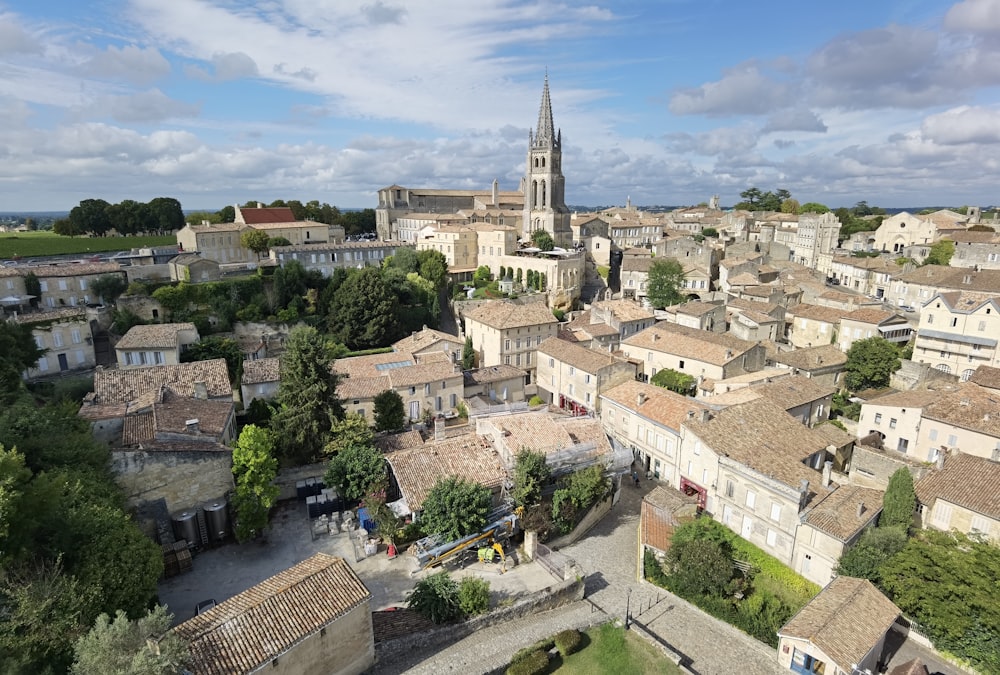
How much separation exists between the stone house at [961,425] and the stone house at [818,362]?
8231mm

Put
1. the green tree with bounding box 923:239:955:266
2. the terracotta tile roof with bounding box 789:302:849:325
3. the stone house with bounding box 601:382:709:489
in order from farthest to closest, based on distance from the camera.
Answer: the green tree with bounding box 923:239:955:266 < the terracotta tile roof with bounding box 789:302:849:325 < the stone house with bounding box 601:382:709:489

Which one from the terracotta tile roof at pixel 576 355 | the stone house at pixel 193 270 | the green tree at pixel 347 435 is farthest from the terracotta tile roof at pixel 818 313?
the stone house at pixel 193 270

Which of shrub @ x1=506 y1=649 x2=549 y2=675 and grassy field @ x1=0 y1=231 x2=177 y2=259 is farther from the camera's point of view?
grassy field @ x1=0 y1=231 x2=177 y2=259

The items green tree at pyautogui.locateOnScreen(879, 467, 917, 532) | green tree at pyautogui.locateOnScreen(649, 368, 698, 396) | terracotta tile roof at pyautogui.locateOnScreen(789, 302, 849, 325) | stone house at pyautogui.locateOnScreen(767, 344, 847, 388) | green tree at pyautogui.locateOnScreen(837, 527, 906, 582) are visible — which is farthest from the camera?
terracotta tile roof at pyautogui.locateOnScreen(789, 302, 849, 325)

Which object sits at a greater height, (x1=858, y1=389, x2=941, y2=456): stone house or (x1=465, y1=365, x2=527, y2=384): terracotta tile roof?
(x1=465, y1=365, x2=527, y2=384): terracotta tile roof

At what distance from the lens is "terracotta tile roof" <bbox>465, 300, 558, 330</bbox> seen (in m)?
45.7

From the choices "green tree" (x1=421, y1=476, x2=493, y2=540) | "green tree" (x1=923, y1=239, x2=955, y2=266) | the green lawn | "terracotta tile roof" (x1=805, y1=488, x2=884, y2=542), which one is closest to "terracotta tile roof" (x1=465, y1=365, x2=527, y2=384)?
"green tree" (x1=421, y1=476, x2=493, y2=540)

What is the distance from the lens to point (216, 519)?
77.3 ft

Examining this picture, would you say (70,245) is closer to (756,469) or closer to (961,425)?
(756,469)

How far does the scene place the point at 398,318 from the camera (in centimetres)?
5156

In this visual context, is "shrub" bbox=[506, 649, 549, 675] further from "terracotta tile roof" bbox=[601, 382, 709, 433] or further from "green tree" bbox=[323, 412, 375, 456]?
"terracotta tile roof" bbox=[601, 382, 709, 433]

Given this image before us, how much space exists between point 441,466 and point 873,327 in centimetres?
3963

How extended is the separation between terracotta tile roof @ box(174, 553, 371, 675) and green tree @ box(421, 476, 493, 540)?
18.1 feet

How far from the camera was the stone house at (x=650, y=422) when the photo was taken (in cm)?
3051
